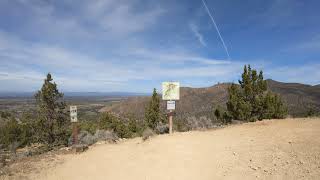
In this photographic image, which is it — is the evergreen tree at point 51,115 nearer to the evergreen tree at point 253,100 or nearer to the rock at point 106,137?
the rock at point 106,137

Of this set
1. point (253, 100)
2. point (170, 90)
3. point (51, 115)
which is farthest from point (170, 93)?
point (51, 115)

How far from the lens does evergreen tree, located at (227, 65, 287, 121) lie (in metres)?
24.1

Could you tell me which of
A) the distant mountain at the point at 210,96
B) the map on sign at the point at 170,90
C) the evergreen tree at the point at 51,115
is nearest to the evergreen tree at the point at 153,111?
the evergreen tree at the point at 51,115

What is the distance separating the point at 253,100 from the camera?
25047mm

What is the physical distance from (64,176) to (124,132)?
24.3m

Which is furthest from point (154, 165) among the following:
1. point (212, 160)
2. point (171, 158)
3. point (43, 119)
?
point (43, 119)

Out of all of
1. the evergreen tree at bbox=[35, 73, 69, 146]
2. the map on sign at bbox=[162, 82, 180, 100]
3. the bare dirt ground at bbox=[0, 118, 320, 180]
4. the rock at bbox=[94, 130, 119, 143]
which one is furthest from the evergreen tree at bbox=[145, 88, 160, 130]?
the bare dirt ground at bbox=[0, 118, 320, 180]

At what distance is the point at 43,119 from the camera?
26156mm

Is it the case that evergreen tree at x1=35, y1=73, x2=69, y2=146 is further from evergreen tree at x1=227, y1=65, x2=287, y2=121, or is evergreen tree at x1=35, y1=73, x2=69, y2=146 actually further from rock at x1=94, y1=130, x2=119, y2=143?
evergreen tree at x1=227, y1=65, x2=287, y2=121

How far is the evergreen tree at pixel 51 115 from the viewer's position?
25953 mm

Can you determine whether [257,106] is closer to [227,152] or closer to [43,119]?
[227,152]

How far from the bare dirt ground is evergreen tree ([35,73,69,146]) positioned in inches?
560

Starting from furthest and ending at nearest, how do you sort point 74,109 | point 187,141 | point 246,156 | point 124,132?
point 124,132, point 74,109, point 187,141, point 246,156

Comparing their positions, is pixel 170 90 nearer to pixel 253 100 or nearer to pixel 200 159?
pixel 200 159
